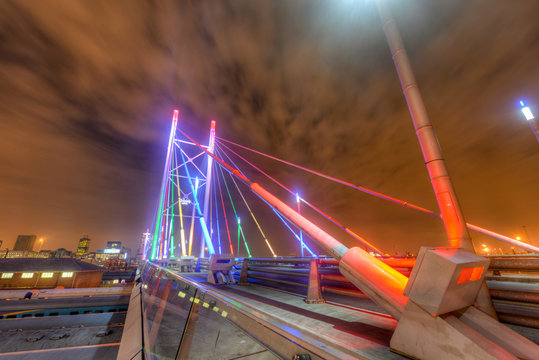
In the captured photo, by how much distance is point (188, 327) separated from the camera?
8.11 feet

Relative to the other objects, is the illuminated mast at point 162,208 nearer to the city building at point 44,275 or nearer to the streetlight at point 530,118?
the city building at point 44,275

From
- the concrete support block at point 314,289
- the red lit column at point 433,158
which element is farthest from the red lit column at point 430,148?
the concrete support block at point 314,289

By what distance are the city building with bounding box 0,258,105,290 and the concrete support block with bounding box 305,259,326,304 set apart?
5431 cm

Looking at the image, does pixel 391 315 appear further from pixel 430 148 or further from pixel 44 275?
pixel 44 275

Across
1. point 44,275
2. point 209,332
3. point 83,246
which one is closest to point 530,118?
point 209,332

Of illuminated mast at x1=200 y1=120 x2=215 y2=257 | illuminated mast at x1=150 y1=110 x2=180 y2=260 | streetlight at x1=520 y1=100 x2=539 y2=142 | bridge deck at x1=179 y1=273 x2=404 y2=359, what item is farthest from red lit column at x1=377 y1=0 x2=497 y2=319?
illuminated mast at x1=150 y1=110 x2=180 y2=260

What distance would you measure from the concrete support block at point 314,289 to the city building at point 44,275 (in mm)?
54310

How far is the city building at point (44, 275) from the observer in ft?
119

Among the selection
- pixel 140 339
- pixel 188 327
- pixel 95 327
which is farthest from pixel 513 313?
pixel 95 327

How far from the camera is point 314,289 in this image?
197 inches

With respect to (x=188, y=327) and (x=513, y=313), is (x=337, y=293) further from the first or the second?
(x=188, y=327)

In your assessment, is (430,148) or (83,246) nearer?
(430,148)

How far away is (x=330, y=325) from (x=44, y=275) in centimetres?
5687

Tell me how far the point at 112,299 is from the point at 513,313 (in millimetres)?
27209
